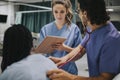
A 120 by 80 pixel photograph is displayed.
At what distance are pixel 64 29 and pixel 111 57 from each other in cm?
88

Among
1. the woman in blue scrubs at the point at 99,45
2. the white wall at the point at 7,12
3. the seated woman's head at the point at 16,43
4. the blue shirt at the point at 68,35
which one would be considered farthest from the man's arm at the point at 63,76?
the white wall at the point at 7,12

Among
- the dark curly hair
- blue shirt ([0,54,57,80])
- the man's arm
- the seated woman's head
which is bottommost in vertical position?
the man's arm

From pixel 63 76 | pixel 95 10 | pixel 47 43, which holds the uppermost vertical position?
pixel 95 10

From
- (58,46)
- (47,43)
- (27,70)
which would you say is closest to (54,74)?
(27,70)

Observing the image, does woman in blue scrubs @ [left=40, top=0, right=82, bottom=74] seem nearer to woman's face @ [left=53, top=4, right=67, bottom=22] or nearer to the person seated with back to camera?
woman's face @ [left=53, top=4, right=67, bottom=22]

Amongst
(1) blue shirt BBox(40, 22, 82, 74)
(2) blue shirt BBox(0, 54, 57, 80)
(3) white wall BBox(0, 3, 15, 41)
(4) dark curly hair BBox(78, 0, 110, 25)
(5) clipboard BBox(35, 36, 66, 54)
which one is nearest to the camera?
(2) blue shirt BBox(0, 54, 57, 80)

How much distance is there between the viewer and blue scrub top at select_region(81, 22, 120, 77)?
1.24m

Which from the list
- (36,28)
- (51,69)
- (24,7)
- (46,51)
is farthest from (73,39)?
(24,7)

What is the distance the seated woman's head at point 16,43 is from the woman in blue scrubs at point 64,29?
2.39ft

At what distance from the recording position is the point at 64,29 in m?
2.08

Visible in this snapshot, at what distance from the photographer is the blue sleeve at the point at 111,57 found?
1.24 m

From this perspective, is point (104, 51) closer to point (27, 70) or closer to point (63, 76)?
point (63, 76)

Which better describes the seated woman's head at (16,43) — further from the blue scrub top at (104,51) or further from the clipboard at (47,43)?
the clipboard at (47,43)

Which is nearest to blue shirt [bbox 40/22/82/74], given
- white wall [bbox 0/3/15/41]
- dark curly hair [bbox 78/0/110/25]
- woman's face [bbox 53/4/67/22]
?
woman's face [bbox 53/4/67/22]
